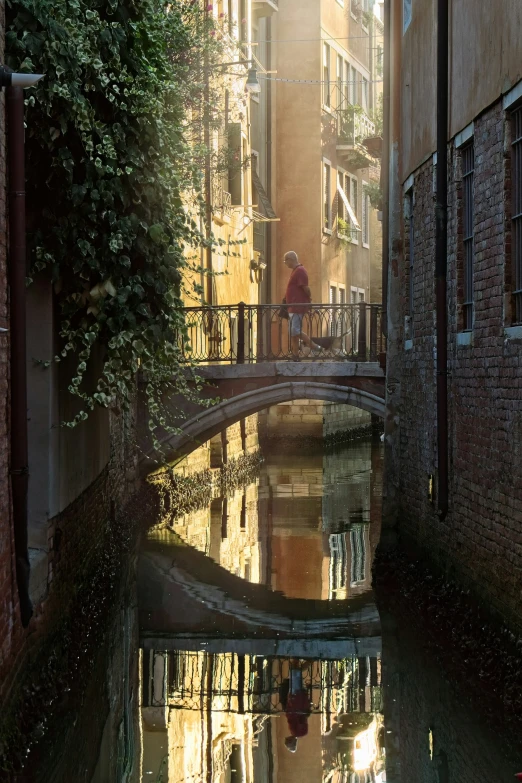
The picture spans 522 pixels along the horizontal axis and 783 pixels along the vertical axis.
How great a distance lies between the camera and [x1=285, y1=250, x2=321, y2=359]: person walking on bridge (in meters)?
18.3

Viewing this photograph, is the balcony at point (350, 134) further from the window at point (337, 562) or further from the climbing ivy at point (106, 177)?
the climbing ivy at point (106, 177)

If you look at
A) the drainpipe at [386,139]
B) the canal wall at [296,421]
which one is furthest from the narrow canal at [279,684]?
the canal wall at [296,421]

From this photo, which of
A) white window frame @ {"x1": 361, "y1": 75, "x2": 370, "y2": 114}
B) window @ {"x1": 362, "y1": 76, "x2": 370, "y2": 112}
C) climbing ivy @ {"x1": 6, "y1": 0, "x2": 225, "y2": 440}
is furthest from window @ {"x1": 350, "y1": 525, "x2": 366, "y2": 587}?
window @ {"x1": 362, "y1": 76, "x2": 370, "y2": 112}

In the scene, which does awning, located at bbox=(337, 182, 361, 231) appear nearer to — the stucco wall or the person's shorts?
the person's shorts

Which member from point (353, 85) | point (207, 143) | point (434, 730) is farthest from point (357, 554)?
point (353, 85)

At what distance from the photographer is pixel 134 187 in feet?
28.2

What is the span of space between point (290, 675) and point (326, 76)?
2623 cm

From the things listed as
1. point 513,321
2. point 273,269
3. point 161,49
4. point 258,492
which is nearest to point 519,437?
point 513,321

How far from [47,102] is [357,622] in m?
5.12

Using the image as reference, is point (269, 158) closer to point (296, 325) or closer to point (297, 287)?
point (297, 287)

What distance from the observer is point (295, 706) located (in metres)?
7.97

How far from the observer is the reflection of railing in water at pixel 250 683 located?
26.2 feet

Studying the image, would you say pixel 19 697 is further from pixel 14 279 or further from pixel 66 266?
pixel 66 266

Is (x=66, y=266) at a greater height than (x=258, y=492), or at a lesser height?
greater
